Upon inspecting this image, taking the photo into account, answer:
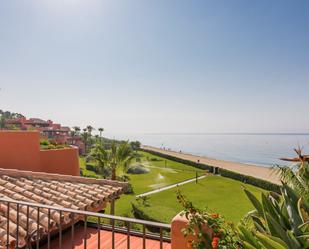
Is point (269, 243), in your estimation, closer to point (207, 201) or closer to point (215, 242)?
point (215, 242)

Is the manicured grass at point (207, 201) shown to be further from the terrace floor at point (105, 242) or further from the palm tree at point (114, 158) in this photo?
the terrace floor at point (105, 242)

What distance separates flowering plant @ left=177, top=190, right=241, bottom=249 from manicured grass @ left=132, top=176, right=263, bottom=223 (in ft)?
40.3

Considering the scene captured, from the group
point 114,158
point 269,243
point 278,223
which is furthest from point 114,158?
point 269,243

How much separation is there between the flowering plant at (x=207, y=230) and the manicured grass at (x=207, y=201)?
12279mm

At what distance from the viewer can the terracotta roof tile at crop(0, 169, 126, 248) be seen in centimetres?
470

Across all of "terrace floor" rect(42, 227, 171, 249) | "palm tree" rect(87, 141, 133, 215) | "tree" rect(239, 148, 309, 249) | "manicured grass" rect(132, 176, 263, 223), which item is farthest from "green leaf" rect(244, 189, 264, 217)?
"palm tree" rect(87, 141, 133, 215)

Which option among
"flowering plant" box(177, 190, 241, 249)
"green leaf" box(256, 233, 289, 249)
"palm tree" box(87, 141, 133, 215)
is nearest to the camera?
"green leaf" box(256, 233, 289, 249)

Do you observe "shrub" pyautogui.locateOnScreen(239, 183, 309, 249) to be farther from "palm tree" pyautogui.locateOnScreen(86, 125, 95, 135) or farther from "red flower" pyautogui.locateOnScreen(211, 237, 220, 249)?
"palm tree" pyautogui.locateOnScreen(86, 125, 95, 135)

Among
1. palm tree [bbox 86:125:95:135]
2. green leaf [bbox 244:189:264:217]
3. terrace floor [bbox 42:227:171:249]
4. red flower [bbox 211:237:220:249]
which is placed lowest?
terrace floor [bbox 42:227:171:249]

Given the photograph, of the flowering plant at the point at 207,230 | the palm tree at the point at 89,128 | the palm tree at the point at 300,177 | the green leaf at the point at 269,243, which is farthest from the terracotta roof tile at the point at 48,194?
the palm tree at the point at 89,128

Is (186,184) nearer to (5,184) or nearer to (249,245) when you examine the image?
(5,184)

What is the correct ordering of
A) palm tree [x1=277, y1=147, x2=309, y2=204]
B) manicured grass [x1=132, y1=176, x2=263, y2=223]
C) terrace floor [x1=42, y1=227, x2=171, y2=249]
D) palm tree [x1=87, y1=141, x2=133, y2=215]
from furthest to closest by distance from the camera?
palm tree [x1=87, y1=141, x2=133, y2=215] → manicured grass [x1=132, y1=176, x2=263, y2=223] → terrace floor [x1=42, y1=227, x2=171, y2=249] → palm tree [x1=277, y1=147, x2=309, y2=204]

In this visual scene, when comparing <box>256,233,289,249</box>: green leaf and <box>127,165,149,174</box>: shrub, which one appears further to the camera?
<box>127,165,149,174</box>: shrub

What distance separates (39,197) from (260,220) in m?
5.14
